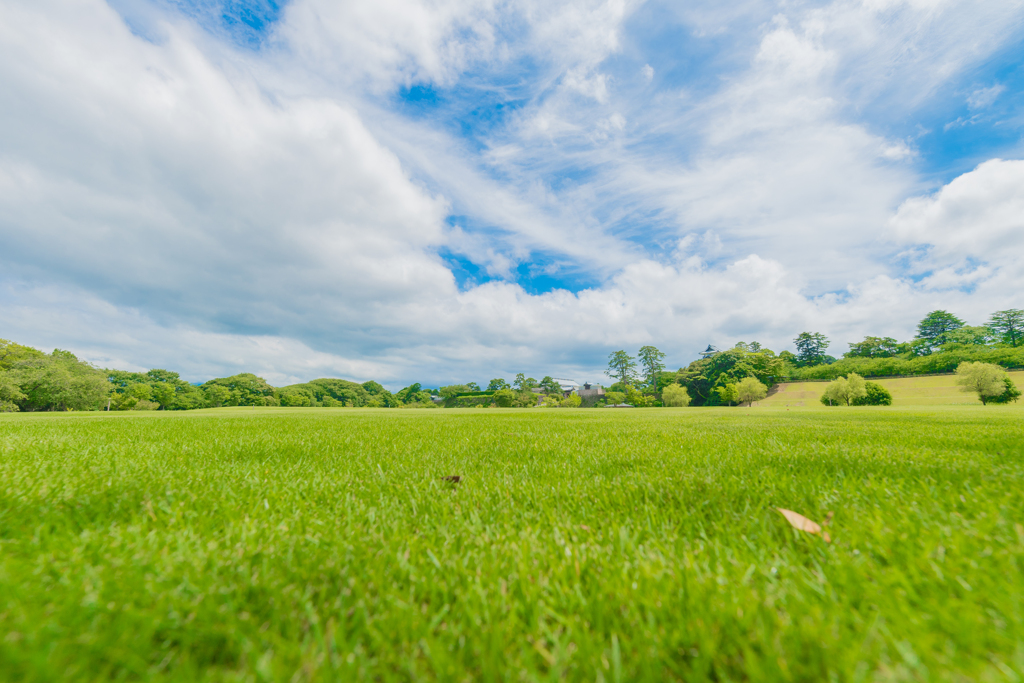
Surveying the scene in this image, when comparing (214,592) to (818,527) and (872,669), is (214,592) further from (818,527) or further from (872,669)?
(818,527)

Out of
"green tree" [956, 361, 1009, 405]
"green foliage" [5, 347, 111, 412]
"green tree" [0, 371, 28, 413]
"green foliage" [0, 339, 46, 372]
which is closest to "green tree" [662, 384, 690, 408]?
"green tree" [956, 361, 1009, 405]

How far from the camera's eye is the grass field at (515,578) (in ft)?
2.77

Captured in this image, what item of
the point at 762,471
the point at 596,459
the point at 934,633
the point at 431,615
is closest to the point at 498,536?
the point at 431,615

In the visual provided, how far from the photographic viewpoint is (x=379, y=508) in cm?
197

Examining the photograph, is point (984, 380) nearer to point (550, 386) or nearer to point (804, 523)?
point (804, 523)

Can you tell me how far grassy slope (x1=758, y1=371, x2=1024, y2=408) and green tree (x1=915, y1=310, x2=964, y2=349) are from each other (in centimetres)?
3281

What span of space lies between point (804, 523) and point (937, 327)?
123795 mm

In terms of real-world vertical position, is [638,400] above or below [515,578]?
below

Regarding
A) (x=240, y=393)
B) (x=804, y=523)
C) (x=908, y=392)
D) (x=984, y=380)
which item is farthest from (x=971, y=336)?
(x=240, y=393)

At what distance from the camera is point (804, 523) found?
162 cm

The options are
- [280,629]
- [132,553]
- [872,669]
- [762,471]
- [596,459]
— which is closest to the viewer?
[872,669]

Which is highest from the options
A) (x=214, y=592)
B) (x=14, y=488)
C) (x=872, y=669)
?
(x=14, y=488)

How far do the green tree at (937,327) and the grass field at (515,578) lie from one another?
385ft

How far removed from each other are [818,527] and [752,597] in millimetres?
801
